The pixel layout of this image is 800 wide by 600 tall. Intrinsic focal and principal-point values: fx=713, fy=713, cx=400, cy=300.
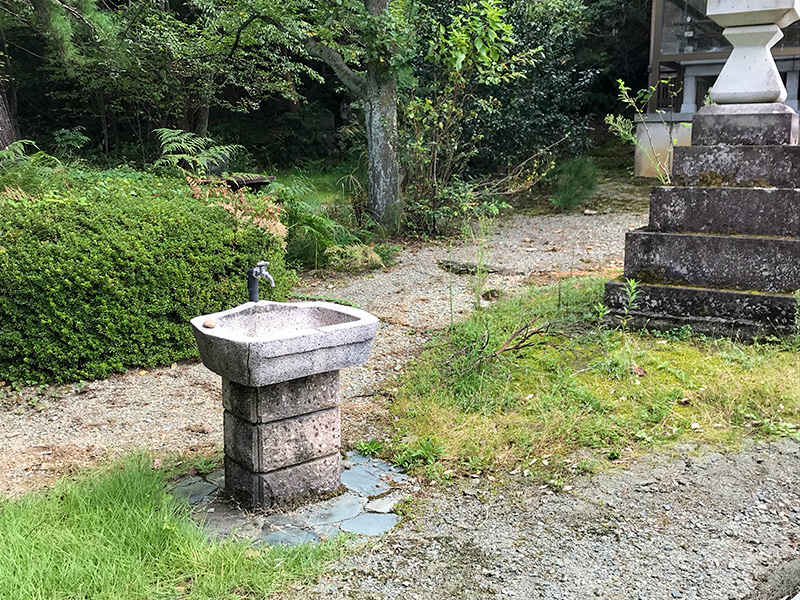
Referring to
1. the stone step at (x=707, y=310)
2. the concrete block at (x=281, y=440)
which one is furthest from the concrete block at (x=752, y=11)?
the concrete block at (x=281, y=440)

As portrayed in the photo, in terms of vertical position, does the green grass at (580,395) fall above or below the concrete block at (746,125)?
below

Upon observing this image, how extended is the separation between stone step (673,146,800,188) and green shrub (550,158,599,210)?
631cm

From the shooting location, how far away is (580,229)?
10.4 meters

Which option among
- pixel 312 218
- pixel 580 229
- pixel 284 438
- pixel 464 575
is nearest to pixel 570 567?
pixel 464 575

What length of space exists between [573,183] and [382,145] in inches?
161

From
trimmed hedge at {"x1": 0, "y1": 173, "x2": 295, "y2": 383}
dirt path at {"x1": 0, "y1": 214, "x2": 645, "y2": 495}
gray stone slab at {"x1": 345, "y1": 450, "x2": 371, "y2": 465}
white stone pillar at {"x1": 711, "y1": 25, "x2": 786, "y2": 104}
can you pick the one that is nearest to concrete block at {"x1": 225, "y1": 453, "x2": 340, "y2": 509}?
gray stone slab at {"x1": 345, "y1": 450, "x2": 371, "y2": 465}

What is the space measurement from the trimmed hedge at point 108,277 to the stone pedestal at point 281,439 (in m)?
2.06

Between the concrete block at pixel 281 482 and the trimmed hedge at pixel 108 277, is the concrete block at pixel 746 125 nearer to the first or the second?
the trimmed hedge at pixel 108 277

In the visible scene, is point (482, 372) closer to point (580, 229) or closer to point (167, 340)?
point (167, 340)

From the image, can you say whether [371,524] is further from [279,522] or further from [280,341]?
[280,341]

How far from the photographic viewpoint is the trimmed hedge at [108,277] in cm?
466

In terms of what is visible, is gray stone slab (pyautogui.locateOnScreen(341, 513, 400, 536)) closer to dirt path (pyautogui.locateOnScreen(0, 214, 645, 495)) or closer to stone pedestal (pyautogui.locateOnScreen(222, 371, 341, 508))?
stone pedestal (pyautogui.locateOnScreen(222, 371, 341, 508))

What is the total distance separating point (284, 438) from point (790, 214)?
4108 mm

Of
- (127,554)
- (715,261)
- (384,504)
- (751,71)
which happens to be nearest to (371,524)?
(384,504)
